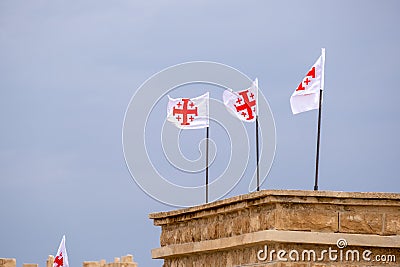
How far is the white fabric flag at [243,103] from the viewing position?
2125 cm

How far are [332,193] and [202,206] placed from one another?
10.5ft

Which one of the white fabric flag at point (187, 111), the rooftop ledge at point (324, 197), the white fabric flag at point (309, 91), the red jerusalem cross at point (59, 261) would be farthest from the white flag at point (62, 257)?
the rooftop ledge at point (324, 197)

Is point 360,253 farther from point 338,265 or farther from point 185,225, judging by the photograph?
point 185,225

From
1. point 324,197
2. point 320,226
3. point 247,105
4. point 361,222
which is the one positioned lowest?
point 320,226

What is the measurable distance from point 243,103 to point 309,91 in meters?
3.11

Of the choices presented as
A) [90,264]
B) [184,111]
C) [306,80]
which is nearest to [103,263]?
[90,264]

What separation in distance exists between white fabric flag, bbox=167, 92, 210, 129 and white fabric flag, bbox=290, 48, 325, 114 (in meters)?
4.62

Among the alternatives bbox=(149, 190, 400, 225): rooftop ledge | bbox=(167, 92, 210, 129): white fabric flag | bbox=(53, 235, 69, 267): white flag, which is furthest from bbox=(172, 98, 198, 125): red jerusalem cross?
bbox=(149, 190, 400, 225): rooftop ledge

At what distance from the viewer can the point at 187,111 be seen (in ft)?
75.7

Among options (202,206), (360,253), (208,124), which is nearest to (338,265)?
(360,253)

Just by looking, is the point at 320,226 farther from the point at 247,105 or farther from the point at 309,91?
the point at 247,105

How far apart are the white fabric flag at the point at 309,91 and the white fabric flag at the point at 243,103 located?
2.42m

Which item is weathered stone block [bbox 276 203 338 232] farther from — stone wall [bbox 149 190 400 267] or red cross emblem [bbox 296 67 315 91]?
red cross emblem [bbox 296 67 315 91]

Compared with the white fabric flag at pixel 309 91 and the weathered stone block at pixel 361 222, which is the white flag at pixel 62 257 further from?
the weathered stone block at pixel 361 222
